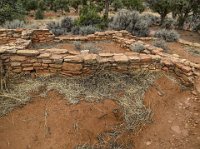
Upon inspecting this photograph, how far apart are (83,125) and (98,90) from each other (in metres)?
0.91

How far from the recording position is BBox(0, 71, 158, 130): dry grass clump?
5203mm

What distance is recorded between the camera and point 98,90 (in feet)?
18.0

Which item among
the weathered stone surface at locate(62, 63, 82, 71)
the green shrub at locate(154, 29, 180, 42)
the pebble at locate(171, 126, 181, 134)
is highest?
the weathered stone surface at locate(62, 63, 82, 71)

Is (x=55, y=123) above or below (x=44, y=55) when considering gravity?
below

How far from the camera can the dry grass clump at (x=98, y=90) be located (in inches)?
205

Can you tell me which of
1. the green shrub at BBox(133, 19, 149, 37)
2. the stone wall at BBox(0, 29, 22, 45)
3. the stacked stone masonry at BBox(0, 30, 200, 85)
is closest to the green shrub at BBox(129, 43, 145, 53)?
the stacked stone masonry at BBox(0, 30, 200, 85)

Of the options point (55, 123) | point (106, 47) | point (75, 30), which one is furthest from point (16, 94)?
point (75, 30)

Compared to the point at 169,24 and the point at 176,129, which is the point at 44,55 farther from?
the point at 169,24

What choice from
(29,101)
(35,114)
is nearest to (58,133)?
(35,114)

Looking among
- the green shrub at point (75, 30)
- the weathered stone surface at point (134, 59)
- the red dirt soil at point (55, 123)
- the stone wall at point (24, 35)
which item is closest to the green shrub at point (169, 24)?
the green shrub at point (75, 30)

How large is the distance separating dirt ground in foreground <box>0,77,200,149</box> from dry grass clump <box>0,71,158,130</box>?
0.46 feet

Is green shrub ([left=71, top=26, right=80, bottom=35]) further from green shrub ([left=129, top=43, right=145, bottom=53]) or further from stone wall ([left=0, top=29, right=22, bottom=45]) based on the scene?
green shrub ([left=129, top=43, right=145, bottom=53])

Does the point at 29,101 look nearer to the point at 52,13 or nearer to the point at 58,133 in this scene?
the point at 58,133

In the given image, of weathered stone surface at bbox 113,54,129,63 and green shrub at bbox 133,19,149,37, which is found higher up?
weathered stone surface at bbox 113,54,129,63
